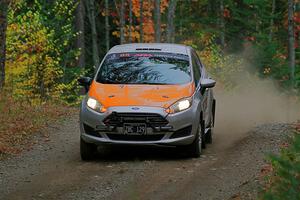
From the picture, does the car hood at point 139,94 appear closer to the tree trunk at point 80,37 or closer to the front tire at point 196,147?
the front tire at point 196,147

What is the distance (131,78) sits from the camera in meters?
12.7

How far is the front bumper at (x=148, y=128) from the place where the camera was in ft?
37.9

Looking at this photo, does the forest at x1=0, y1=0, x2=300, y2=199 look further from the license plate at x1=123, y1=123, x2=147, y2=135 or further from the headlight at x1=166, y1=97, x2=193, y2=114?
the headlight at x1=166, y1=97, x2=193, y2=114

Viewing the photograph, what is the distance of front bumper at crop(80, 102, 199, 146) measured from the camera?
11.5 meters

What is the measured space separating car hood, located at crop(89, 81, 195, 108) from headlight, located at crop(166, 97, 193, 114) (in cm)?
7

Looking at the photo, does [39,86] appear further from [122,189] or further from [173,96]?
[122,189]

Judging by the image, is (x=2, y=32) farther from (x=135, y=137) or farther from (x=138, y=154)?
(x=135, y=137)

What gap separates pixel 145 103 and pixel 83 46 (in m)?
23.3

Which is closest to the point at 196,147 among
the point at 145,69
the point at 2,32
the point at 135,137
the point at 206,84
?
the point at 135,137

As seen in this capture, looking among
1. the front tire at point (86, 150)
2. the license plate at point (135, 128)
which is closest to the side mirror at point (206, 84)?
the license plate at point (135, 128)

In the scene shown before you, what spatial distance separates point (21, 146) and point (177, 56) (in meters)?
3.47

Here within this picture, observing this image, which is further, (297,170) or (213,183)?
(213,183)

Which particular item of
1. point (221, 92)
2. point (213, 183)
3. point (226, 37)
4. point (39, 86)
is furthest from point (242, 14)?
point (213, 183)

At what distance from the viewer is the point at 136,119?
37.7 ft
